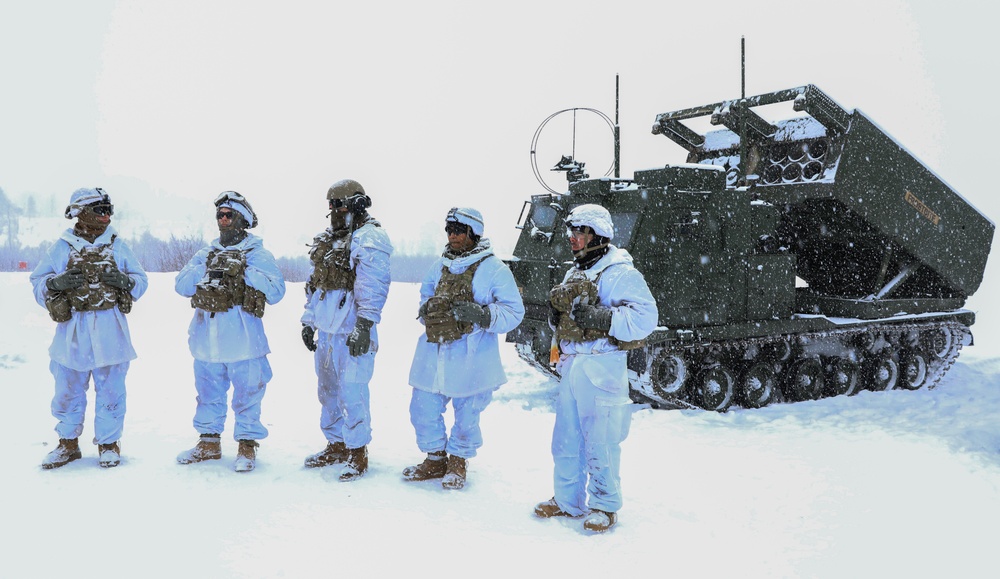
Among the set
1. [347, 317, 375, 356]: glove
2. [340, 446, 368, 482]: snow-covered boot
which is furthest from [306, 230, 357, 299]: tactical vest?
[340, 446, 368, 482]: snow-covered boot

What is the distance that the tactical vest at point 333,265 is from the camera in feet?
17.7

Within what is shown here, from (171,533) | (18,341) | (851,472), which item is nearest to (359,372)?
(171,533)

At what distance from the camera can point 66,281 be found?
535 cm

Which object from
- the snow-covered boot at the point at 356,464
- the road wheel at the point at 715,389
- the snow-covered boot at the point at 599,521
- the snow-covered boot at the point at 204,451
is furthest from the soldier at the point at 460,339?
the road wheel at the point at 715,389

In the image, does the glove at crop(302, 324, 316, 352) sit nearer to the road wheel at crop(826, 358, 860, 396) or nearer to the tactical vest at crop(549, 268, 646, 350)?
the tactical vest at crop(549, 268, 646, 350)

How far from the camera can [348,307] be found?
541 cm

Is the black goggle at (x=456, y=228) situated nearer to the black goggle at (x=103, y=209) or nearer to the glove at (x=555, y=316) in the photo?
the glove at (x=555, y=316)

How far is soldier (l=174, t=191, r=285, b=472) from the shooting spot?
5.50 meters

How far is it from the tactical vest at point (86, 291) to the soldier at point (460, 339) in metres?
2.31

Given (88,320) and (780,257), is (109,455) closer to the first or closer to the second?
(88,320)

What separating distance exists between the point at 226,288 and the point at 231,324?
0.26m

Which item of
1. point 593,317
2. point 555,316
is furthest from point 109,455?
point 593,317

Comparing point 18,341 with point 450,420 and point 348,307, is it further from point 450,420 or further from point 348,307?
point 348,307

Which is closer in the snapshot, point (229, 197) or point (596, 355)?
point (596, 355)
